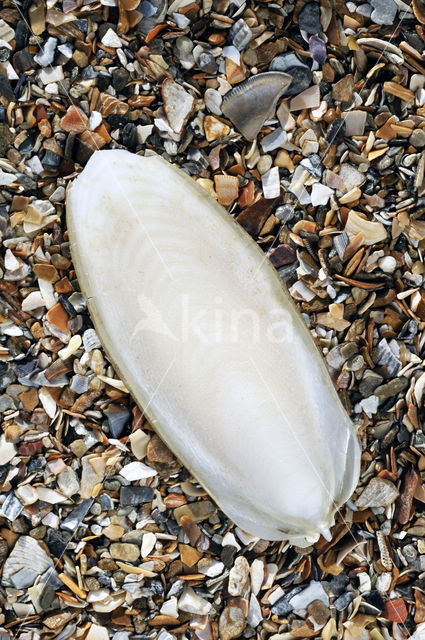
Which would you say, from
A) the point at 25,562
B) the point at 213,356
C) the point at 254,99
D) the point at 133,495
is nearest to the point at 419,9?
the point at 254,99

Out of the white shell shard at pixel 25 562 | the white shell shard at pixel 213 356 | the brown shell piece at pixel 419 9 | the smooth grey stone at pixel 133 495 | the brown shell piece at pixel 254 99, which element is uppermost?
the brown shell piece at pixel 419 9

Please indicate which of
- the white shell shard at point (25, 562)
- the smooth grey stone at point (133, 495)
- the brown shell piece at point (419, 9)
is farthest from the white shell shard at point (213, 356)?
the brown shell piece at point (419, 9)

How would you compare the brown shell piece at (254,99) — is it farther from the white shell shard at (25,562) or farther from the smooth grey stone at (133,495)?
the white shell shard at (25,562)

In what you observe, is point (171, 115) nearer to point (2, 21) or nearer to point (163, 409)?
point (2, 21)

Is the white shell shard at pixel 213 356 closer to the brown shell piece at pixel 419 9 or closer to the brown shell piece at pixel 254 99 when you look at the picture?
the brown shell piece at pixel 254 99

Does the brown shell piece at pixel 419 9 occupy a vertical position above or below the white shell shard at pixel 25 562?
above

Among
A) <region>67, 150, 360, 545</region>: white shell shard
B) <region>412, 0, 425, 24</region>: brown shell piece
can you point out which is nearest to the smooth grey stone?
<region>67, 150, 360, 545</region>: white shell shard
